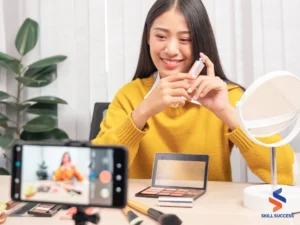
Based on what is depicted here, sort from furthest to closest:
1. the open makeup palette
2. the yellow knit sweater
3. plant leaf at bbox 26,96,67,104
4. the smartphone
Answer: plant leaf at bbox 26,96,67,104 < the yellow knit sweater < the open makeup palette < the smartphone

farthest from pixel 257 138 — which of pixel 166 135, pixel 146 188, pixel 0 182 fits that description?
pixel 0 182

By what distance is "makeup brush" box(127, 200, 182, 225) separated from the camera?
63cm

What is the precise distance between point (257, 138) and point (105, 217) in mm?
333

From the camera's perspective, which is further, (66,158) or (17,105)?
(17,105)

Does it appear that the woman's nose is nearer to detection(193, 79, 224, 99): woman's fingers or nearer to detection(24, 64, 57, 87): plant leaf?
detection(193, 79, 224, 99): woman's fingers

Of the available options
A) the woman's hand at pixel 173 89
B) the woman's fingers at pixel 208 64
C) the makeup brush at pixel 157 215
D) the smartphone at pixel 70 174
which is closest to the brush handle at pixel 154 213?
the makeup brush at pixel 157 215

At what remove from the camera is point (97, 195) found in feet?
1.50

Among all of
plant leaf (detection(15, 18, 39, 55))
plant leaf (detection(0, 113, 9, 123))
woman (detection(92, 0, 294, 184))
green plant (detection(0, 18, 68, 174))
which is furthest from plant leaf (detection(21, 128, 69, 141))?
woman (detection(92, 0, 294, 184))

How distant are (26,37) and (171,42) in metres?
0.95

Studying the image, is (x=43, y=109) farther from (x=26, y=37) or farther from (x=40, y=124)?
(x=26, y=37)

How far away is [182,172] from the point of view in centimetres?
89

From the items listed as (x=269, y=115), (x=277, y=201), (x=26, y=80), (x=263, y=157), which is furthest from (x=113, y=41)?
(x=277, y=201)

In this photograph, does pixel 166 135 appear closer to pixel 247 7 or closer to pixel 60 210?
pixel 60 210

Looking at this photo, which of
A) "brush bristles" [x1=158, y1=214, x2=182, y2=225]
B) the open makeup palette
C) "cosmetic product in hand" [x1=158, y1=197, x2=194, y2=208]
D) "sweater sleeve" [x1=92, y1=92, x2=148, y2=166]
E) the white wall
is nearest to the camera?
"brush bristles" [x1=158, y1=214, x2=182, y2=225]
